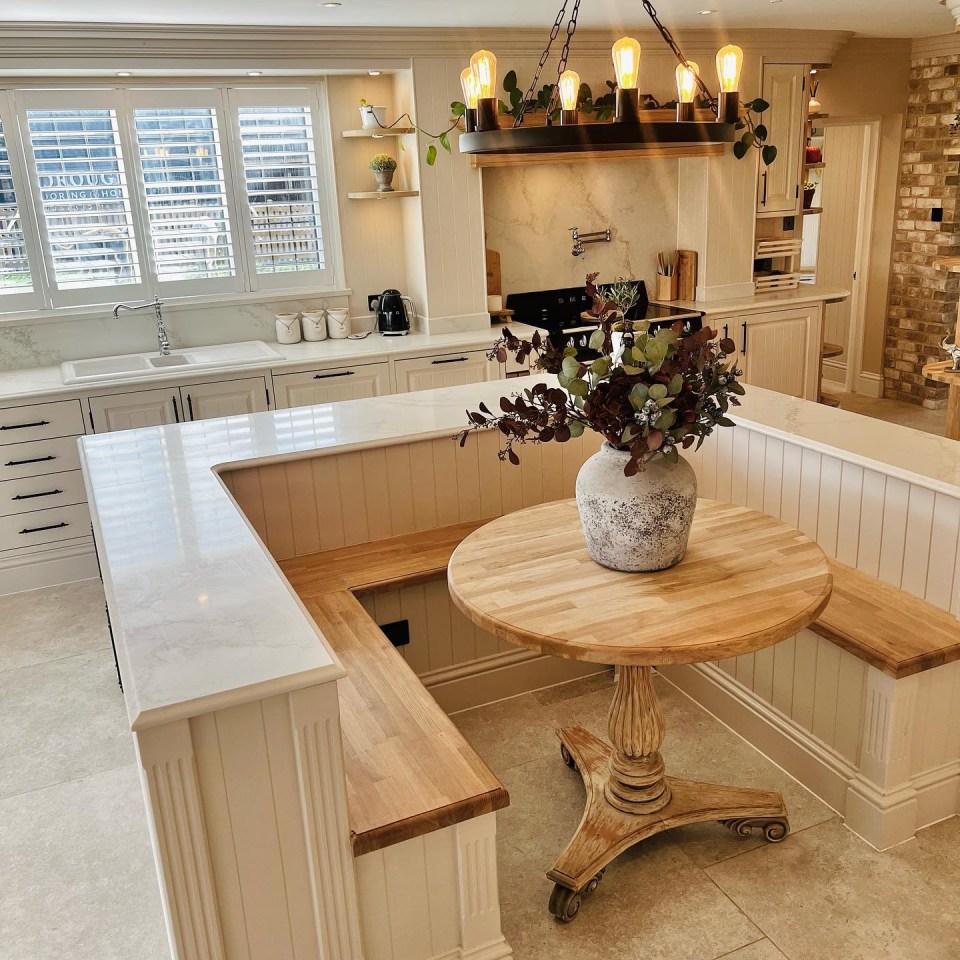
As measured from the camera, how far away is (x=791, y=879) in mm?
2291

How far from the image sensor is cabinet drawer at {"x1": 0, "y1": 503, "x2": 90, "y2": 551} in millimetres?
4172

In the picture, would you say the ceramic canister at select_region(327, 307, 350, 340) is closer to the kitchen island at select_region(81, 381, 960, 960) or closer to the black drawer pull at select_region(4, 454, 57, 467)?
the black drawer pull at select_region(4, 454, 57, 467)

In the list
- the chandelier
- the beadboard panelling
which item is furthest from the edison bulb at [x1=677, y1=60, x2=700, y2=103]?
the beadboard panelling

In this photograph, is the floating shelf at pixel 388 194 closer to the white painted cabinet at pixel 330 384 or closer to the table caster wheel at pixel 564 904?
the white painted cabinet at pixel 330 384

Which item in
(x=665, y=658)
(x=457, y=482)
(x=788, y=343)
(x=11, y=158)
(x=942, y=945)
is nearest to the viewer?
(x=665, y=658)

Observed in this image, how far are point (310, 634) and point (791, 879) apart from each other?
4.70ft

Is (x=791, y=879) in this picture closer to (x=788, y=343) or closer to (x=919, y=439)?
(x=919, y=439)

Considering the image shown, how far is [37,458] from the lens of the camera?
4.16 metres

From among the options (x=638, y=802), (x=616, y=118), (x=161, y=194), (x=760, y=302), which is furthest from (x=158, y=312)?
(x=638, y=802)

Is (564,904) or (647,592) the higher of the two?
(647,592)

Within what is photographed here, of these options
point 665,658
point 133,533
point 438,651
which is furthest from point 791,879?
point 133,533

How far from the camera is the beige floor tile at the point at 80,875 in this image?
2.21m

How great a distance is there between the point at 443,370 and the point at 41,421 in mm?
1963

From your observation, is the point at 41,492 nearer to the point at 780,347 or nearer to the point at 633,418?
the point at 633,418
